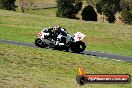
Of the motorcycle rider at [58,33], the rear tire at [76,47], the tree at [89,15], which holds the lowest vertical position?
the tree at [89,15]

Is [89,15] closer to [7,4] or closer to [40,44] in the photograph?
[7,4]

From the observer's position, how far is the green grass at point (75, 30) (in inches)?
1666

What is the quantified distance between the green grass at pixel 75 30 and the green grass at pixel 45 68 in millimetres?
11440

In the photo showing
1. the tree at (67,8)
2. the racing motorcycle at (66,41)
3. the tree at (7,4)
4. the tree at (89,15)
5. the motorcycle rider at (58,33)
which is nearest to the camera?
the racing motorcycle at (66,41)

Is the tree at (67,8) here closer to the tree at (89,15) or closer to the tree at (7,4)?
the tree at (89,15)

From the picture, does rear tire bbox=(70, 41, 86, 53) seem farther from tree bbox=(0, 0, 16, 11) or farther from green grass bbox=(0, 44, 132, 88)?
tree bbox=(0, 0, 16, 11)

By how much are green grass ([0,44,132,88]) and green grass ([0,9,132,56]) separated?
37.5 ft

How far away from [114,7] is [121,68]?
6459 centimetres

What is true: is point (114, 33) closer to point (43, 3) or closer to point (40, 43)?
point (40, 43)

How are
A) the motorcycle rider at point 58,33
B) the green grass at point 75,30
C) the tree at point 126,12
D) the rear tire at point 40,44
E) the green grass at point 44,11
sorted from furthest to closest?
the green grass at point 44,11, the tree at point 126,12, the green grass at point 75,30, the rear tire at point 40,44, the motorcycle rider at point 58,33

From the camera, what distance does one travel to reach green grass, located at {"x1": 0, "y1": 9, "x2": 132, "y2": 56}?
139 feet

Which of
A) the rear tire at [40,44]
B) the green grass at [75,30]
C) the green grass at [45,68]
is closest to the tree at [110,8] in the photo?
the green grass at [75,30]

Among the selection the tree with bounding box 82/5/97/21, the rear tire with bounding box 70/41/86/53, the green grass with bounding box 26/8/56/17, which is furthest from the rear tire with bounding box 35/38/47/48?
the green grass with bounding box 26/8/56/17

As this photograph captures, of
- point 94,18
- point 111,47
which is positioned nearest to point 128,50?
point 111,47
